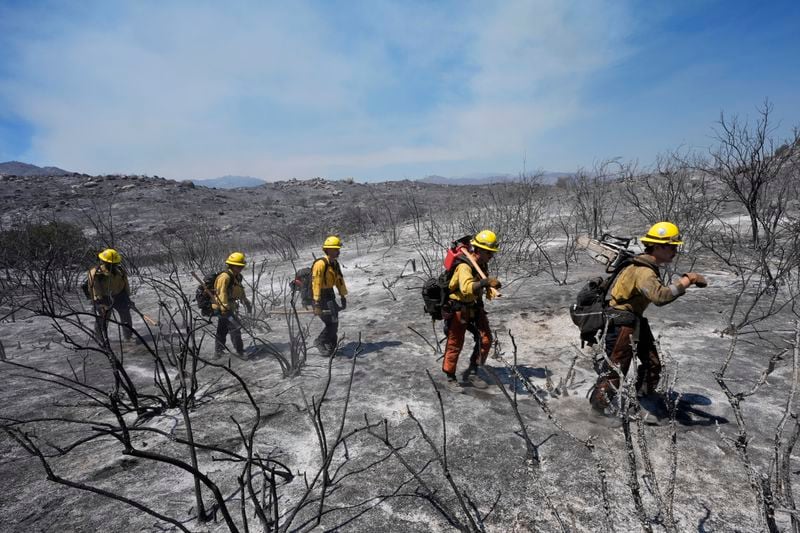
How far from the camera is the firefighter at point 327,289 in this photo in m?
5.32

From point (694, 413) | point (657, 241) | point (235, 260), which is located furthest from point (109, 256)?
point (694, 413)

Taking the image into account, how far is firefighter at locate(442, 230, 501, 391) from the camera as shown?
395 cm

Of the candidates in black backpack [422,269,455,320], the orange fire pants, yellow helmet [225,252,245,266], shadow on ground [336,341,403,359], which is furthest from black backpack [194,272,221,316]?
the orange fire pants

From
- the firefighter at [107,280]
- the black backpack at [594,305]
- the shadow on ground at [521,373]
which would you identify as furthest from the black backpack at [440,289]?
the firefighter at [107,280]

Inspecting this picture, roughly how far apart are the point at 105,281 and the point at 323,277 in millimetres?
3634

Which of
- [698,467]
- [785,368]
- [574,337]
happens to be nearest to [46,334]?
[574,337]

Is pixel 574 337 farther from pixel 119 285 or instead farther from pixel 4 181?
pixel 4 181

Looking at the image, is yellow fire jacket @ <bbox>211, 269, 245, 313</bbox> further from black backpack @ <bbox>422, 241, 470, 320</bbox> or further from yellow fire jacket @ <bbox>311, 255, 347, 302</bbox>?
black backpack @ <bbox>422, 241, 470, 320</bbox>

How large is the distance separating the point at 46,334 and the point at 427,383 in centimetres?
717

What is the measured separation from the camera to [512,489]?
2732mm

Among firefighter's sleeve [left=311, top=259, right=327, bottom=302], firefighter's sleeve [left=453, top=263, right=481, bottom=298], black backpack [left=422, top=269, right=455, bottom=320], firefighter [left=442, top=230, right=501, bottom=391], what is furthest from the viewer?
firefighter's sleeve [left=311, top=259, right=327, bottom=302]

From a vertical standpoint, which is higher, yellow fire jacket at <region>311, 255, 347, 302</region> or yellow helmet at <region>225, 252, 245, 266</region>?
yellow helmet at <region>225, 252, 245, 266</region>

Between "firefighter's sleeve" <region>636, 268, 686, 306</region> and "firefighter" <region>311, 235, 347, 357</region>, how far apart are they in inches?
134

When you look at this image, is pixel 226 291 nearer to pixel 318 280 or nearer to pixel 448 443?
pixel 318 280
